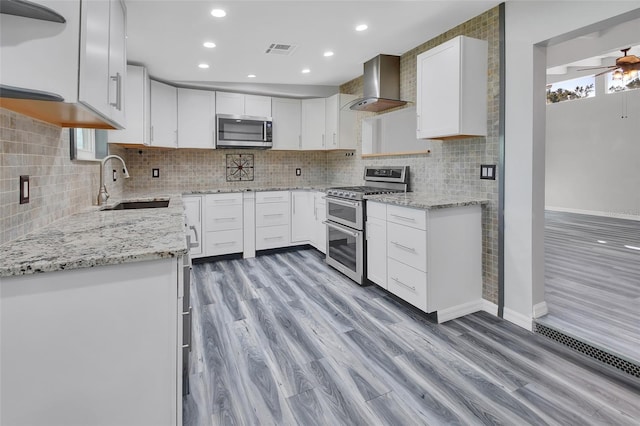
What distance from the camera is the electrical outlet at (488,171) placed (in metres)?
2.58

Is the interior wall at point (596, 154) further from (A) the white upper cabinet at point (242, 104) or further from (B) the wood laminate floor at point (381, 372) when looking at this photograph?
(A) the white upper cabinet at point (242, 104)

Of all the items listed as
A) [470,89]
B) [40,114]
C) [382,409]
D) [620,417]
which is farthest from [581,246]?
[40,114]

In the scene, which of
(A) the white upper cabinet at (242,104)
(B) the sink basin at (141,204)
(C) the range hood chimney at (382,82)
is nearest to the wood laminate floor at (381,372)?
(B) the sink basin at (141,204)

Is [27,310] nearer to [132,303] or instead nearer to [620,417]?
[132,303]

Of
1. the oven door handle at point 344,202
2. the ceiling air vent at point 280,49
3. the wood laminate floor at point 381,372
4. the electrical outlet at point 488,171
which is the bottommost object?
the wood laminate floor at point 381,372

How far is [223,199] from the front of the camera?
4.21 m

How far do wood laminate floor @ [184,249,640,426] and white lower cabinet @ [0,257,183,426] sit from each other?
0.58 meters

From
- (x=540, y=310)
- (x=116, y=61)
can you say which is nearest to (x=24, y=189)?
(x=116, y=61)

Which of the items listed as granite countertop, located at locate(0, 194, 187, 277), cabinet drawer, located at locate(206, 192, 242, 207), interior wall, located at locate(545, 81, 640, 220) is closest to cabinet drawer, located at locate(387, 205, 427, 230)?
granite countertop, located at locate(0, 194, 187, 277)

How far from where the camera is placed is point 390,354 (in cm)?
209

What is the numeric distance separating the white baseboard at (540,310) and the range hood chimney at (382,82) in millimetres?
2244

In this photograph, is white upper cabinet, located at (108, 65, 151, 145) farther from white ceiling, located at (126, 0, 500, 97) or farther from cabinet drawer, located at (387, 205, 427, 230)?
cabinet drawer, located at (387, 205, 427, 230)

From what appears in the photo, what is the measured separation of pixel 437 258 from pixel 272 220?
2.54 metres

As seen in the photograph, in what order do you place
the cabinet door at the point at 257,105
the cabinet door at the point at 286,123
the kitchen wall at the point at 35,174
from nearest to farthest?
the kitchen wall at the point at 35,174
the cabinet door at the point at 257,105
the cabinet door at the point at 286,123
